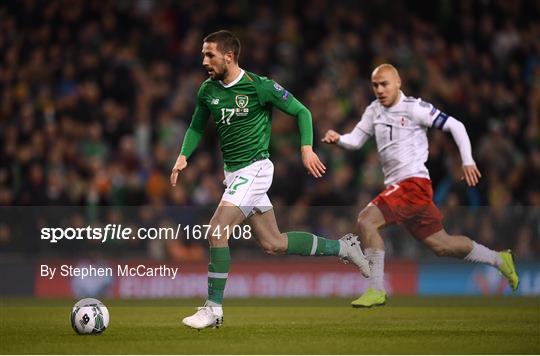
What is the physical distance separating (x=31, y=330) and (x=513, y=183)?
9.85 meters

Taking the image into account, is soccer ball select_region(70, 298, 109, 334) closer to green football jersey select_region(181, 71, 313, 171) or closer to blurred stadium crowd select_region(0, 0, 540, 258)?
green football jersey select_region(181, 71, 313, 171)

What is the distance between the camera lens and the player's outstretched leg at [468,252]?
11.6 meters

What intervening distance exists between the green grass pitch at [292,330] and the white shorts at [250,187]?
1048 millimetres

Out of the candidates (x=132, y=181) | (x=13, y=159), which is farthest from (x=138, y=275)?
(x=13, y=159)

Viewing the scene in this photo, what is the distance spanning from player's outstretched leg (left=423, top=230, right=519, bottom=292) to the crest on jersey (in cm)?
256

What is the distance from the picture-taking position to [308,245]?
10539 mm

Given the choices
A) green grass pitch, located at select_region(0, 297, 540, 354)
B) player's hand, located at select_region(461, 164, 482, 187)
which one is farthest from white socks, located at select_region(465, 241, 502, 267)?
player's hand, located at select_region(461, 164, 482, 187)

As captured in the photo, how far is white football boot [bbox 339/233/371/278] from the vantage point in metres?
10.7

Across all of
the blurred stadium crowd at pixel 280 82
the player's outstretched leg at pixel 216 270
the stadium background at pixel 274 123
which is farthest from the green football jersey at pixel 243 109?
the blurred stadium crowd at pixel 280 82

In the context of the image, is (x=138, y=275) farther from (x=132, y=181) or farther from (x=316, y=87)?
(x=316, y=87)

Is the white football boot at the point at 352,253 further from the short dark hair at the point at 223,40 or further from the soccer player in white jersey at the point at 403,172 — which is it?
the short dark hair at the point at 223,40

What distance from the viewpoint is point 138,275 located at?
15875 millimetres

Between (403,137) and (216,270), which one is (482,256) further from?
(216,270)

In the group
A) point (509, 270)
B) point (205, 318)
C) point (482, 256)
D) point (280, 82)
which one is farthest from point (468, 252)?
point (280, 82)
